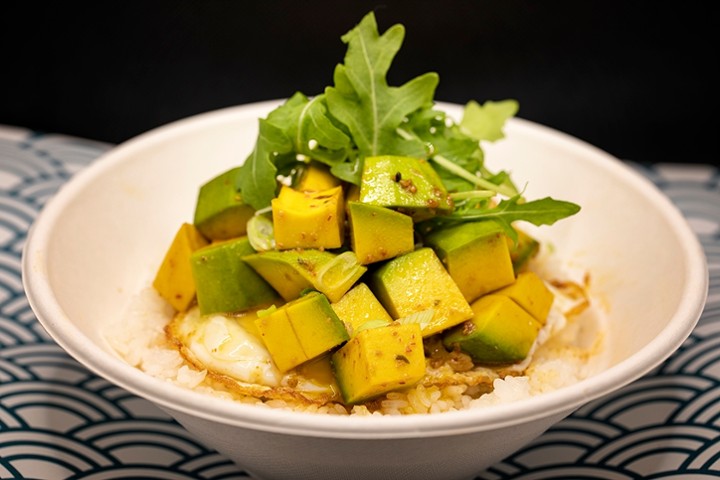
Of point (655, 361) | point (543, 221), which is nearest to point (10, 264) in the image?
point (543, 221)

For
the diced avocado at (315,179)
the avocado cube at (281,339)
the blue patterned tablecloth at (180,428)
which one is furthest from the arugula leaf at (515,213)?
the blue patterned tablecloth at (180,428)

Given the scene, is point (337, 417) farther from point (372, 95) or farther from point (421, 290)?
point (372, 95)

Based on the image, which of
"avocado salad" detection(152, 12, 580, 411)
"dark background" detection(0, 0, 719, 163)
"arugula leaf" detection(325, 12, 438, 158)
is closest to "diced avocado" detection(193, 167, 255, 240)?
"avocado salad" detection(152, 12, 580, 411)

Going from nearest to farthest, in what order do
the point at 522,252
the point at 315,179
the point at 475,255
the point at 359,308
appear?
the point at 359,308
the point at 475,255
the point at 315,179
the point at 522,252

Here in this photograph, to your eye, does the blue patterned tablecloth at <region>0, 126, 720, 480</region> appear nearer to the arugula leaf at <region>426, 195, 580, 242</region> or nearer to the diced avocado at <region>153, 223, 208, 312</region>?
the diced avocado at <region>153, 223, 208, 312</region>

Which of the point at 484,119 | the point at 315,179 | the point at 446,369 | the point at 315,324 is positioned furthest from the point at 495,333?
the point at 484,119

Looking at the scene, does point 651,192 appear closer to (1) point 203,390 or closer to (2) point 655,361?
(2) point 655,361
